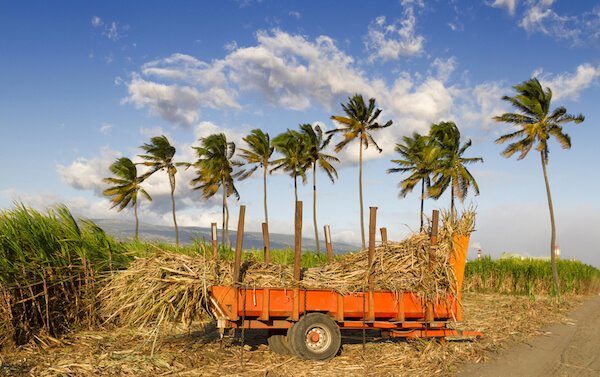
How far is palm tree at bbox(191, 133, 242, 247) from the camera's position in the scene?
4919 cm

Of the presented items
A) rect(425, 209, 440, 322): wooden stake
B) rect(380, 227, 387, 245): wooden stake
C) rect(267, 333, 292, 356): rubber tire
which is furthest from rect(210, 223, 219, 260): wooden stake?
rect(425, 209, 440, 322): wooden stake

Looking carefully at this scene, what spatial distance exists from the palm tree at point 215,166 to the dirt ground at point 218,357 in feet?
125

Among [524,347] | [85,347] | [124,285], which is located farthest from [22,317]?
[524,347]

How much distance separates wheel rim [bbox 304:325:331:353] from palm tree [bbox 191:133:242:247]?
131ft

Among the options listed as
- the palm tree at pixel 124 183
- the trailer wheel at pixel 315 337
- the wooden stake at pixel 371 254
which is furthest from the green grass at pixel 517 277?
the palm tree at pixel 124 183

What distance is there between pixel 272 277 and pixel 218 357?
1.81 metres

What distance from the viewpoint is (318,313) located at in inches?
360

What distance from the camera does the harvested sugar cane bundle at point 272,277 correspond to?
898 cm

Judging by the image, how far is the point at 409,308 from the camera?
9.66 m

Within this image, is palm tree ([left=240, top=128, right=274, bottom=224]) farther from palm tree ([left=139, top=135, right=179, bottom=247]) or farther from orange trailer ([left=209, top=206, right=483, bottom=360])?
orange trailer ([left=209, top=206, right=483, bottom=360])

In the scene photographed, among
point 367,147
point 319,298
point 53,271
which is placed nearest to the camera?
point 319,298

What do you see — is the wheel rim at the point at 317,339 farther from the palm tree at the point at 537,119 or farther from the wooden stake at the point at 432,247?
the palm tree at the point at 537,119

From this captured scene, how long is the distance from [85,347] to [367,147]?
124ft

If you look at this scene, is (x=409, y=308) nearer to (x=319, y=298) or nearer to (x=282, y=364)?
(x=319, y=298)
